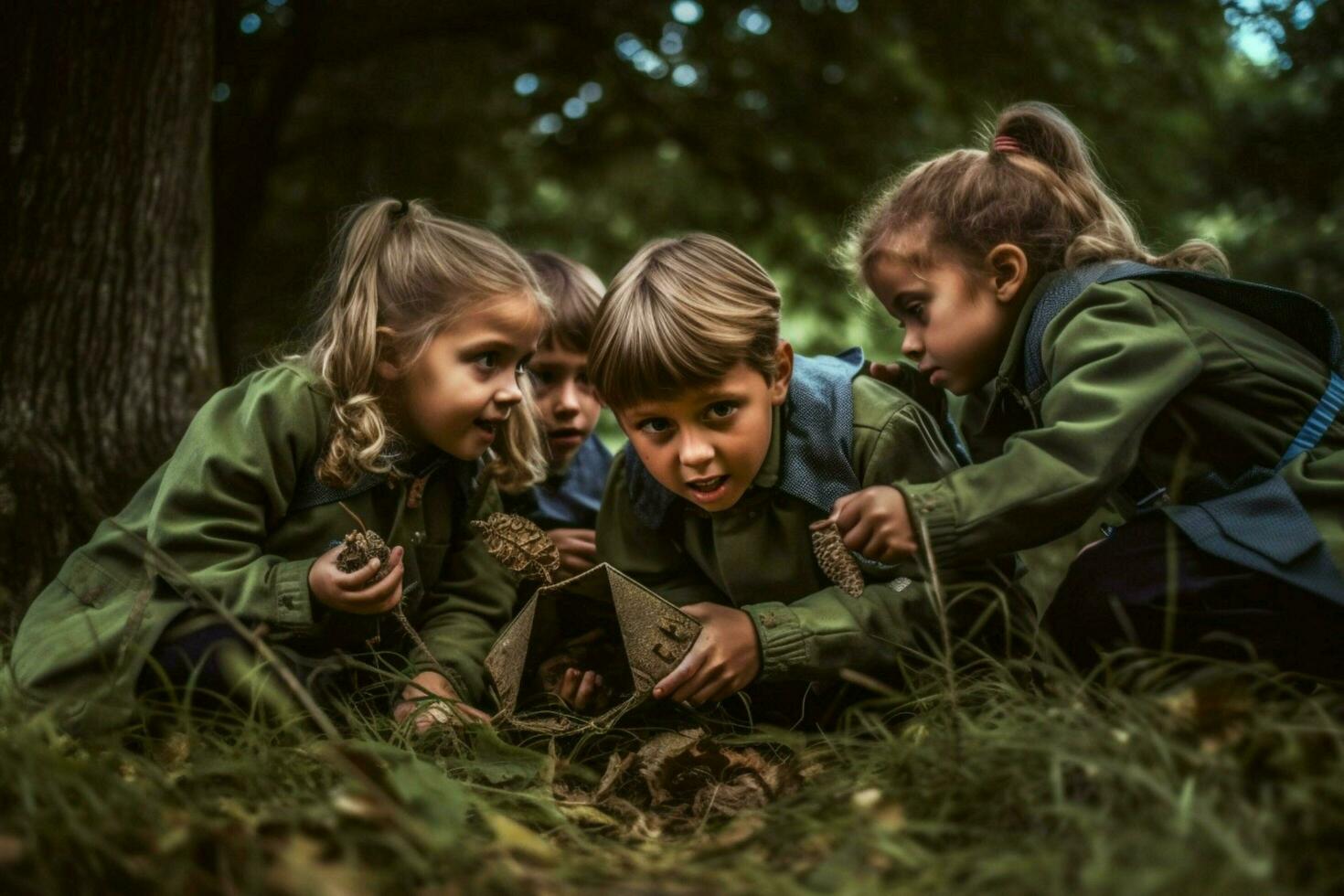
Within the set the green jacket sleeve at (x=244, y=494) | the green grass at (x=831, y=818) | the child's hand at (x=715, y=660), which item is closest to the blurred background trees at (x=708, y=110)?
the green jacket sleeve at (x=244, y=494)

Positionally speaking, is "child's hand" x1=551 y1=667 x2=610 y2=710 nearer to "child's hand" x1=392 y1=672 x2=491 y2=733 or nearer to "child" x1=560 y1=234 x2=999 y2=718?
"child" x1=560 y1=234 x2=999 y2=718

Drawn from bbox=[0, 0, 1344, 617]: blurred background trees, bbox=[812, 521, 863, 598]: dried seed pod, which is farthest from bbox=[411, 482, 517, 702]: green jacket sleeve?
bbox=[0, 0, 1344, 617]: blurred background trees

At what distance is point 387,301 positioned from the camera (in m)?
2.97

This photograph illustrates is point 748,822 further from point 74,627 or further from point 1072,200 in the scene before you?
point 1072,200

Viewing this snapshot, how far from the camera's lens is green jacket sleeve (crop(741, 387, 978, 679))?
2586mm

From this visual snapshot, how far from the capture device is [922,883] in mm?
1373

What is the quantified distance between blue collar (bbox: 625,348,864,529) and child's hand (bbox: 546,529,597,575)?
0.34 meters

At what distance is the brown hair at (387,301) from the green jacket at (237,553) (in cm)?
8

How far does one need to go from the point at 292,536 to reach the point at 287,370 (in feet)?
1.40

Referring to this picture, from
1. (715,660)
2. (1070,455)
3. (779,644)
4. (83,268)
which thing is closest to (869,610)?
(779,644)

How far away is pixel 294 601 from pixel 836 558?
124cm

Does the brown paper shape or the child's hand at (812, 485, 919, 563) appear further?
the brown paper shape

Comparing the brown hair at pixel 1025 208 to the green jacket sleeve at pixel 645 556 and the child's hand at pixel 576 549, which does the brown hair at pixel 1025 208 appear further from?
the child's hand at pixel 576 549

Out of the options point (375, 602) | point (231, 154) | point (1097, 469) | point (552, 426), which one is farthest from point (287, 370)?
point (231, 154)
